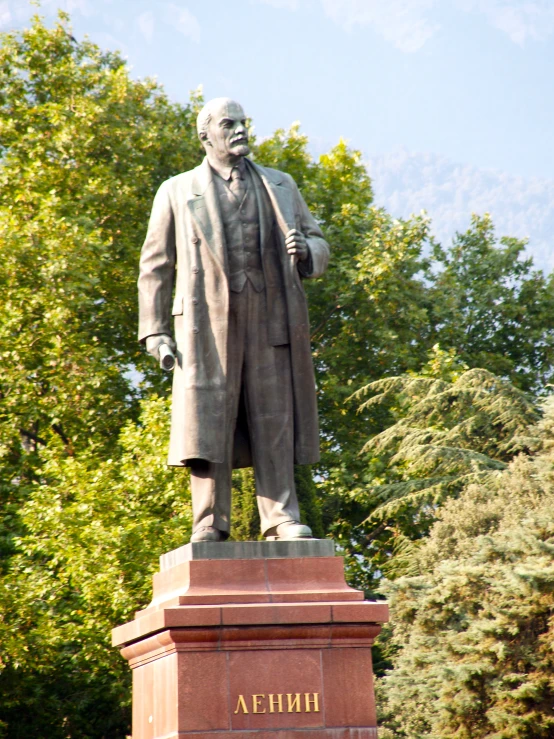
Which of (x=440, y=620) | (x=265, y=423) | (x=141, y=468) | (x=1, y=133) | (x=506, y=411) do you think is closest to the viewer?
(x=265, y=423)

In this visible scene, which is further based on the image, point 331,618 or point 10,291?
point 10,291

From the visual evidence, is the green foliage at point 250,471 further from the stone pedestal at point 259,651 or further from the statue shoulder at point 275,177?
the stone pedestal at point 259,651

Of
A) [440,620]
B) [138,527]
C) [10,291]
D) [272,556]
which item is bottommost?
[272,556]

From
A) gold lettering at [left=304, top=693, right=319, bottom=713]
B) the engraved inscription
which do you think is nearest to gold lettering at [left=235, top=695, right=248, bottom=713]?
the engraved inscription

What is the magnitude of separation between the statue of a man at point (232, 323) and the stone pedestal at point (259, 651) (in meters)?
0.51

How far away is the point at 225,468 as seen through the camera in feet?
27.1

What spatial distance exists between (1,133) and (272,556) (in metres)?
21.8

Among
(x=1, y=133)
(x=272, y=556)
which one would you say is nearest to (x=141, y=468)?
(x=1, y=133)

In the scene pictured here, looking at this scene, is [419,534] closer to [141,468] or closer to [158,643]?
[141,468]

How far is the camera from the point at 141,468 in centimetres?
2011

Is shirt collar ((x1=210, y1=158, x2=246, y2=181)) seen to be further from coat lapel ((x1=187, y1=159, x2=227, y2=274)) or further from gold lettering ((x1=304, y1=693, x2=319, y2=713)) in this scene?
gold lettering ((x1=304, y1=693, x2=319, y2=713))

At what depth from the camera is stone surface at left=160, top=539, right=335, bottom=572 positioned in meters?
7.71

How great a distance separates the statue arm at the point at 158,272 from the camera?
27.9 feet

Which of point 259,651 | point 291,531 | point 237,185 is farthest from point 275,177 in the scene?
point 259,651
